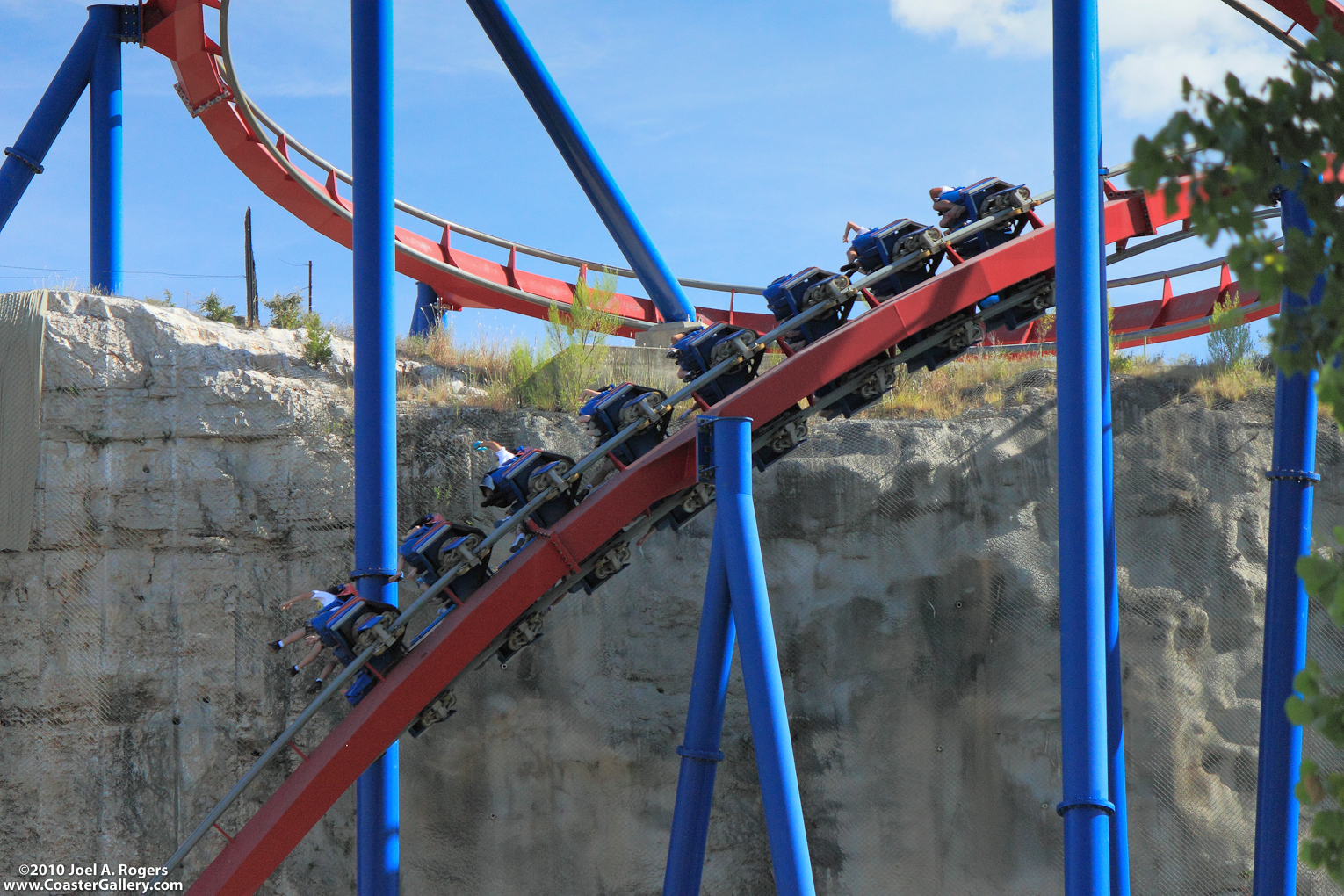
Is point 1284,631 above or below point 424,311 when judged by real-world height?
below

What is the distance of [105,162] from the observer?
973 cm

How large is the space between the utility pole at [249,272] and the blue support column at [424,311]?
2132mm

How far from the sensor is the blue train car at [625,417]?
22.2 feet

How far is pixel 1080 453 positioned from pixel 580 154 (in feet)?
18.3

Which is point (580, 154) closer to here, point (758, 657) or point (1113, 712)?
point (758, 657)

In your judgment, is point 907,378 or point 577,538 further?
point 907,378

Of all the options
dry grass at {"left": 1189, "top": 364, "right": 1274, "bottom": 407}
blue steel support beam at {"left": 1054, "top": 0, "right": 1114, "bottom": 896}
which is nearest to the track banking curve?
blue steel support beam at {"left": 1054, "top": 0, "right": 1114, "bottom": 896}

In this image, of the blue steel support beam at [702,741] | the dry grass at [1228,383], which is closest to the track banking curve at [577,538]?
the blue steel support beam at [702,741]

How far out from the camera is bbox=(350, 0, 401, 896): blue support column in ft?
21.2

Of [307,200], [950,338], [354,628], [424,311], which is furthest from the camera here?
[424,311]

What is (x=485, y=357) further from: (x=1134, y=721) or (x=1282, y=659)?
(x=1282, y=659)

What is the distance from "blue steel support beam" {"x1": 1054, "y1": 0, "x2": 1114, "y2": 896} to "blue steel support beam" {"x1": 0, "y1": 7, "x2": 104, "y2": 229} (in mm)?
7931

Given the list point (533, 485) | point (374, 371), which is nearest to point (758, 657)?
point (533, 485)

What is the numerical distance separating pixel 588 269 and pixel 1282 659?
345 inches
